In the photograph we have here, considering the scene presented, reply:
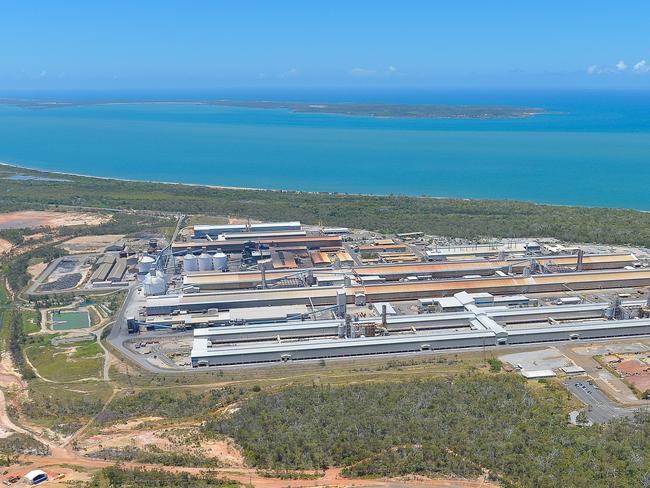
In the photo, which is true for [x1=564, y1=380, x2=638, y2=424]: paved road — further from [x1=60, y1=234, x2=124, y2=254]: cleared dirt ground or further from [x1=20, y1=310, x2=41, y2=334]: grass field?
[x1=60, y1=234, x2=124, y2=254]: cleared dirt ground

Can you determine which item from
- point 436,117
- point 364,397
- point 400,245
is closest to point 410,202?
point 400,245

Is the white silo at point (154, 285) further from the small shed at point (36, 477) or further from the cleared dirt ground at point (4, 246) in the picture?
the small shed at point (36, 477)

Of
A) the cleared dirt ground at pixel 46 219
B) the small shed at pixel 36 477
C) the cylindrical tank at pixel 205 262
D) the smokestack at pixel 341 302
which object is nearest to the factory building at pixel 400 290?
the smokestack at pixel 341 302

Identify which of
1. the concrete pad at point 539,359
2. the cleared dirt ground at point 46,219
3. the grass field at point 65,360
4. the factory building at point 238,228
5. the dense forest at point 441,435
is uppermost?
the dense forest at point 441,435

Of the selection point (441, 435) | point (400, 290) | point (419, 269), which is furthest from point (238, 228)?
point (441, 435)

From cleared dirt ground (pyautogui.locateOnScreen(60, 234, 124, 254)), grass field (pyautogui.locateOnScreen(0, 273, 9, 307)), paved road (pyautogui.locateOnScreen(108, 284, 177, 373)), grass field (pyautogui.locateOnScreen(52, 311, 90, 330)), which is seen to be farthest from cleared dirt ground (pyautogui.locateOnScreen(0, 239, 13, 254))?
grass field (pyautogui.locateOnScreen(52, 311, 90, 330))

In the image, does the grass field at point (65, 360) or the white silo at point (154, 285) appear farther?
the white silo at point (154, 285)

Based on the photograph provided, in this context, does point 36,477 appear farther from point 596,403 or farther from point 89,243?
point 89,243
